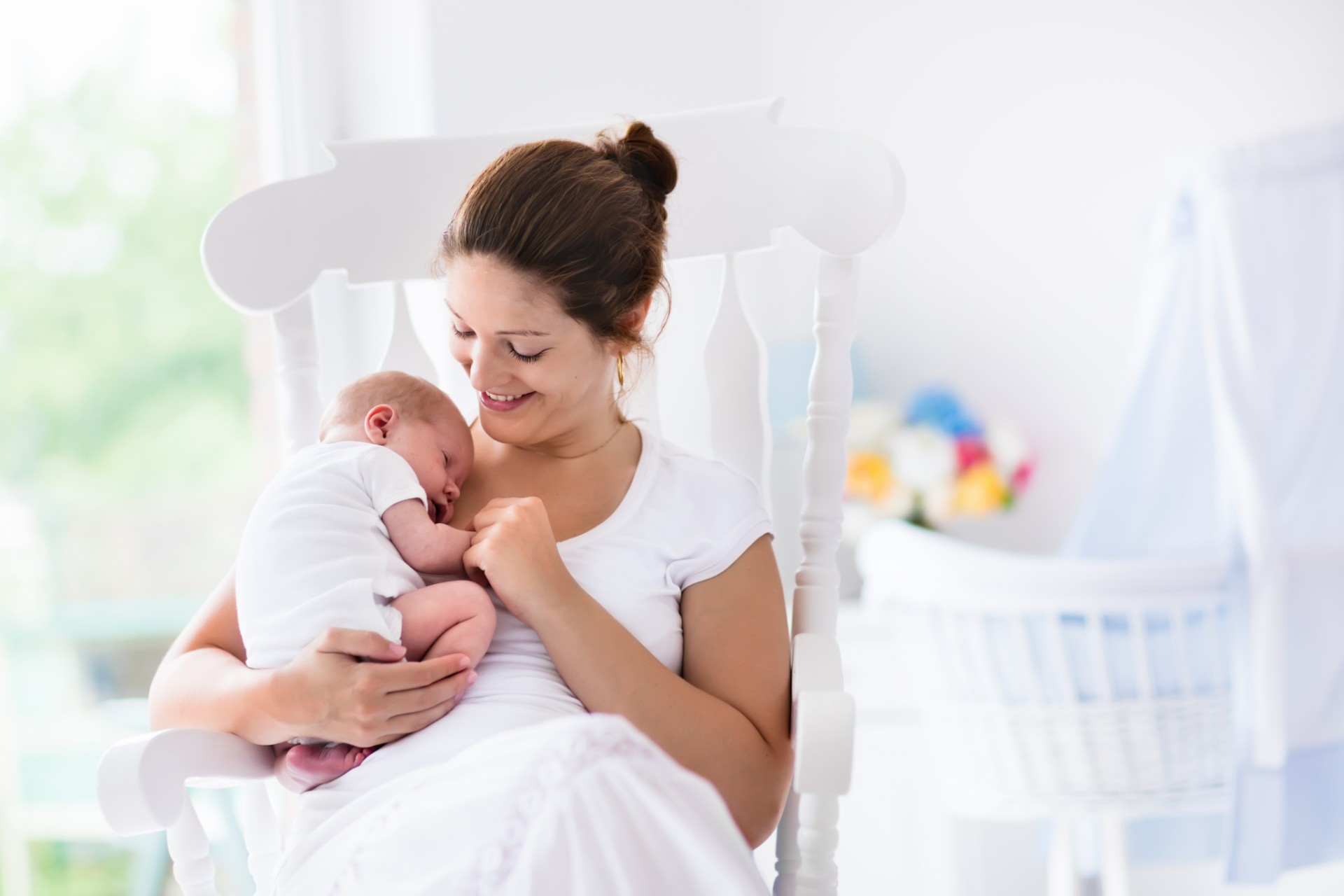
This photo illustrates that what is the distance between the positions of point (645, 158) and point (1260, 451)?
1219 mm

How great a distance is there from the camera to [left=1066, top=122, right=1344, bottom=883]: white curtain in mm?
1574

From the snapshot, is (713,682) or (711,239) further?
(711,239)

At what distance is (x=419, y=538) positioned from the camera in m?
0.90

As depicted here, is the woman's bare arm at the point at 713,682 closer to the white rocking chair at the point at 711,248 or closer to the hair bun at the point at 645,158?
the white rocking chair at the point at 711,248

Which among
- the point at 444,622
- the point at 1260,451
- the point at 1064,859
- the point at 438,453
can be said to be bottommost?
the point at 1064,859

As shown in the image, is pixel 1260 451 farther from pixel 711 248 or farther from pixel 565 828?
pixel 565 828

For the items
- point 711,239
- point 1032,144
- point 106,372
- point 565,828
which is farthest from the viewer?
point 1032,144

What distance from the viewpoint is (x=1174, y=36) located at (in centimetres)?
254

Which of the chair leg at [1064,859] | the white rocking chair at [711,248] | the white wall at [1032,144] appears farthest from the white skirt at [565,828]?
the white wall at [1032,144]

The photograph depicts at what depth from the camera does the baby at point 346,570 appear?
84 centimetres

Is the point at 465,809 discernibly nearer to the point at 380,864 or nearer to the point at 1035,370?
the point at 380,864

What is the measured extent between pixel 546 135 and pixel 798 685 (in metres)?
0.66

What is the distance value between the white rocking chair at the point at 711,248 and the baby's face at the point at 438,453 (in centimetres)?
23

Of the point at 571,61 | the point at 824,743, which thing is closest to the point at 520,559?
the point at 824,743
